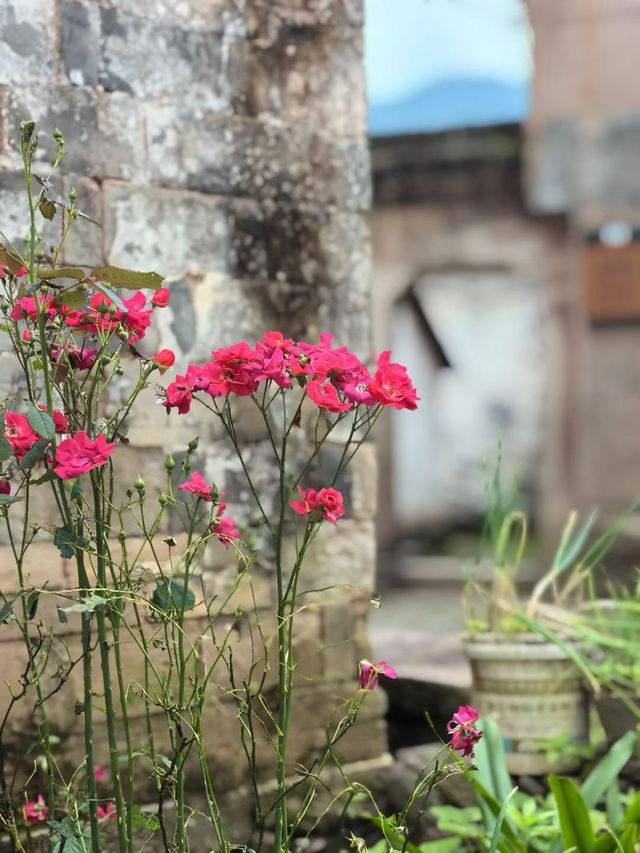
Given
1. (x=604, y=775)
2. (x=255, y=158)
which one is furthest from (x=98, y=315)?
(x=604, y=775)

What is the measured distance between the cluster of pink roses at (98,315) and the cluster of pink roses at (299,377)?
14cm

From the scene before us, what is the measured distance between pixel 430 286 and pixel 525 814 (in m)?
6.40

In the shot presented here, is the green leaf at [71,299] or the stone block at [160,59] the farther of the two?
the stone block at [160,59]

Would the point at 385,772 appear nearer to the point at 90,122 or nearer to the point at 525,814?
the point at 525,814

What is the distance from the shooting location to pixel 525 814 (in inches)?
115

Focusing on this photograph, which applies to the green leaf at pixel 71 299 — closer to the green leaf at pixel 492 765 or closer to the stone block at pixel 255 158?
the stone block at pixel 255 158

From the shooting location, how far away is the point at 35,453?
1881 mm

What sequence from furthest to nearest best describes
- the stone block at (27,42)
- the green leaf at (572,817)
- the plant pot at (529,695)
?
the plant pot at (529,695) < the stone block at (27,42) < the green leaf at (572,817)

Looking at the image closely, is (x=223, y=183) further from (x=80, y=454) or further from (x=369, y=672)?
(x=369, y=672)

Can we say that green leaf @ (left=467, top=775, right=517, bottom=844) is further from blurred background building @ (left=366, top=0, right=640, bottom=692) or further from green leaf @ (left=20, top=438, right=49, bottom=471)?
blurred background building @ (left=366, top=0, right=640, bottom=692)

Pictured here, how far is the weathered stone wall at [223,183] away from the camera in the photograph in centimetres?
274

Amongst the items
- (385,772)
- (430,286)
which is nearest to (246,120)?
(385,772)

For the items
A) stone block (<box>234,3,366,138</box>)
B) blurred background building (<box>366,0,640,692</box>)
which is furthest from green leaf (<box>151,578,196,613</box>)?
blurred background building (<box>366,0,640,692</box>)

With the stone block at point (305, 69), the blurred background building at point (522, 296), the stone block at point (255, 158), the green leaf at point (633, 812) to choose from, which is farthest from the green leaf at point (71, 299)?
the blurred background building at point (522, 296)
